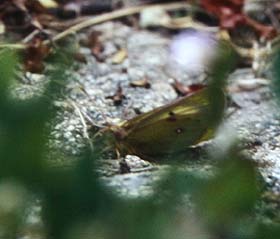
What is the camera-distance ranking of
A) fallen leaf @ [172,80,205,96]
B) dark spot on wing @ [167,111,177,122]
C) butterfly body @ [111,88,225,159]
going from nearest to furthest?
butterfly body @ [111,88,225,159], dark spot on wing @ [167,111,177,122], fallen leaf @ [172,80,205,96]

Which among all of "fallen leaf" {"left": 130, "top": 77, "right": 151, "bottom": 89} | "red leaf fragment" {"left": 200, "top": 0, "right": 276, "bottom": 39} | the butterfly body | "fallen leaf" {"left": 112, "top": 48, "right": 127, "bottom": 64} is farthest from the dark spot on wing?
"red leaf fragment" {"left": 200, "top": 0, "right": 276, "bottom": 39}

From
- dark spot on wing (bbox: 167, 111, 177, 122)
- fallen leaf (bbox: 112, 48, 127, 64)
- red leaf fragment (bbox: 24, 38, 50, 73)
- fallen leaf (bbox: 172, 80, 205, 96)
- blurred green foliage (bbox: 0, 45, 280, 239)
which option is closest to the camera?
blurred green foliage (bbox: 0, 45, 280, 239)

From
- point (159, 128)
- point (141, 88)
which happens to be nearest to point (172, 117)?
point (159, 128)

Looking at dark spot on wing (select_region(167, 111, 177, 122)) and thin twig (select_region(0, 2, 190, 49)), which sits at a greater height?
dark spot on wing (select_region(167, 111, 177, 122))

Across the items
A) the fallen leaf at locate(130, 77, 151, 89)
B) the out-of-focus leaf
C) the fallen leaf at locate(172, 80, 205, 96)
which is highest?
the out-of-focus leaf

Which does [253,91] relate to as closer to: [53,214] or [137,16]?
[137,16]

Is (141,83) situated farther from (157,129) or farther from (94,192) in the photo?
(94,192)

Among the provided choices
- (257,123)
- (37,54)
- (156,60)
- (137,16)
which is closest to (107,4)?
(137,16)

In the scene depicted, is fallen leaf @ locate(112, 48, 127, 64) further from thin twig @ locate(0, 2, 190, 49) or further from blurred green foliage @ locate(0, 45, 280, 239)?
blurred green foliage @ locate(0, 45, 280, 239)

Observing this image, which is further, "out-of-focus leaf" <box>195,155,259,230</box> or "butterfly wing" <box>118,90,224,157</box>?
"butterfly wing" <box>118,90,224,157</box>
